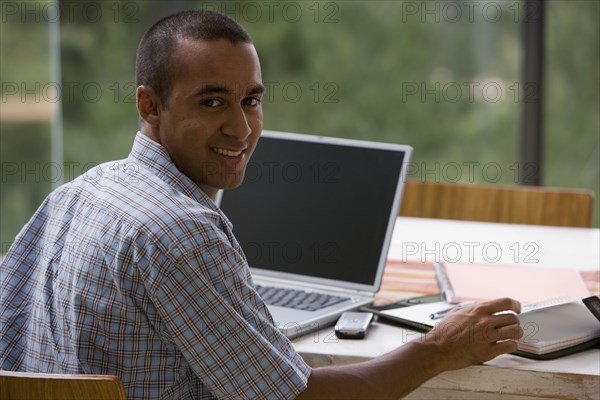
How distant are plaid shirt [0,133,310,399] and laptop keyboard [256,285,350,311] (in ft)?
1.42

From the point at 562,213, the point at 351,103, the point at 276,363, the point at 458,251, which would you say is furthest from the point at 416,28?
the point at 276,363

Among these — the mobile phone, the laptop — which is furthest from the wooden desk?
the laptop

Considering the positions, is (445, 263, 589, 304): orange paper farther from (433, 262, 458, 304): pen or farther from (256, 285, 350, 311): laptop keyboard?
(256, 285, 350, 311): laptop keyboard

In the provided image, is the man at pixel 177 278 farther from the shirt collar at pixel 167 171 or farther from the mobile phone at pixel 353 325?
the mobile phone at pixel 353 325

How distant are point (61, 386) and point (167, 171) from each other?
401mm

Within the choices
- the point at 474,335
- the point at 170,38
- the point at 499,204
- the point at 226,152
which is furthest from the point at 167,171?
the point at 499,204

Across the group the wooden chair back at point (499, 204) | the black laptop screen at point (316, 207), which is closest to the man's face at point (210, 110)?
the black laptop screen at point (316, 207)

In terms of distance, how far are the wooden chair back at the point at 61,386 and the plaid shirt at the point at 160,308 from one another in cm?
16

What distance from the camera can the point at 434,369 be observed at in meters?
1.36

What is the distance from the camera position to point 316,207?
186 cm

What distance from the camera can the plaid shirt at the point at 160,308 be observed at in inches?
46.8

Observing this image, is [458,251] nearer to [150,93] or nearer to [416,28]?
[150,93]

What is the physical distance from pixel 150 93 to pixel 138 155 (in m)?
0.10

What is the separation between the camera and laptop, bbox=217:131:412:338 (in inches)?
69.8
